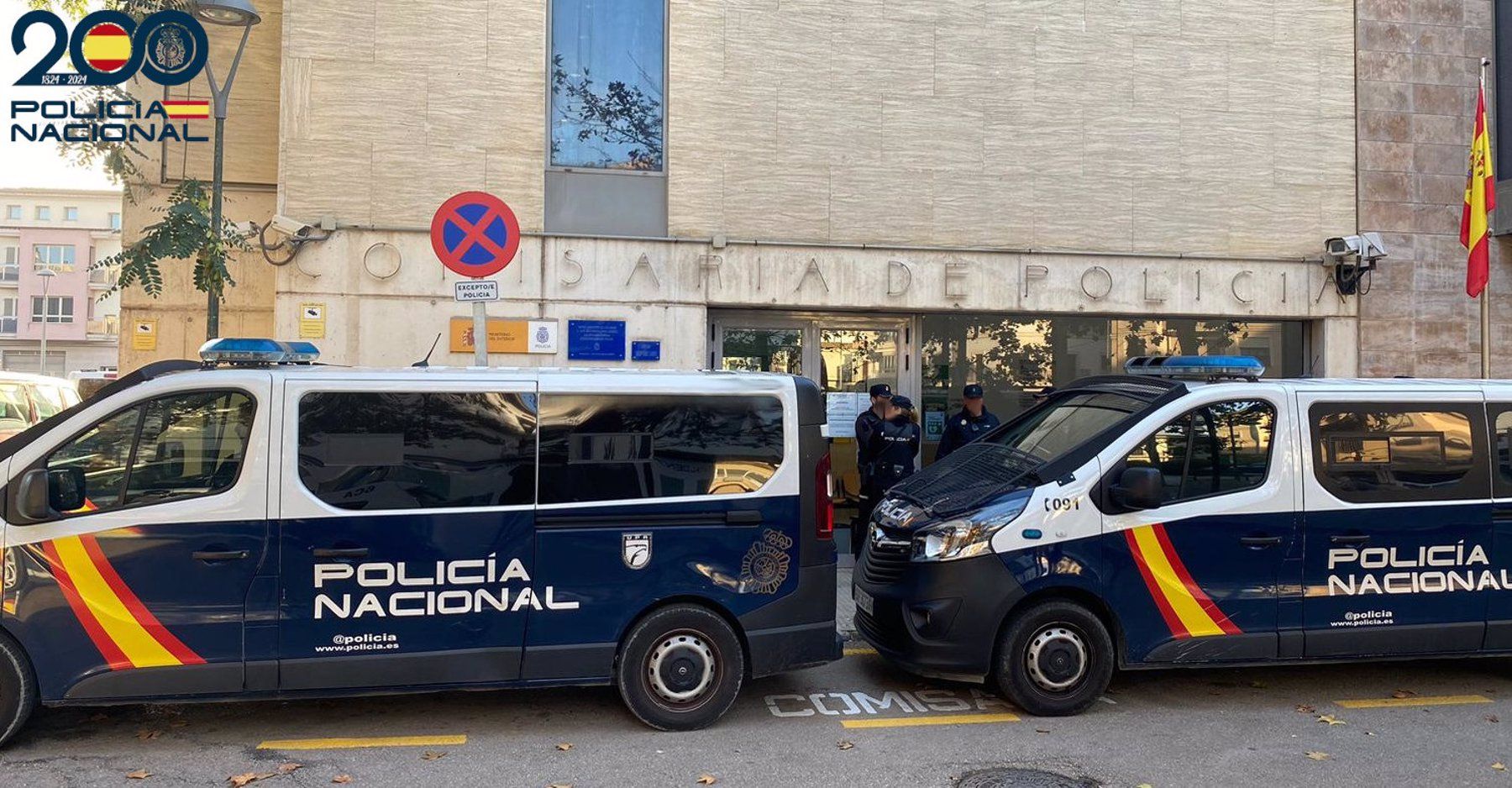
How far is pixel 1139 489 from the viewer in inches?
218

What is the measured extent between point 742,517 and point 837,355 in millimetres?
5751

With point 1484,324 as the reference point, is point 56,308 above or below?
above

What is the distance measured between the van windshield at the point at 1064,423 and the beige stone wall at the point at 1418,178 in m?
6.81

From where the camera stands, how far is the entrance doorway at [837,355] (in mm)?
10836

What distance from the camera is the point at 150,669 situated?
4.82 meters

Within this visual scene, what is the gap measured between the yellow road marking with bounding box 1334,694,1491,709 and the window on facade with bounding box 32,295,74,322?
86587mm

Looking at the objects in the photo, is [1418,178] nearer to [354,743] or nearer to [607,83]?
[607,83]

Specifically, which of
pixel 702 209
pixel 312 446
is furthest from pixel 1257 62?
pixel 312 446

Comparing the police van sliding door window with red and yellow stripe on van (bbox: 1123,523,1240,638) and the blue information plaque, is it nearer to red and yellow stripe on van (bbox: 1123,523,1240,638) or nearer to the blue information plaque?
red and yellow stripe on van (bbox: 1123,523,1240,638)

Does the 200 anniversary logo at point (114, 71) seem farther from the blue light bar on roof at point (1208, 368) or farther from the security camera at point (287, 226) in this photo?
the blue light bar on roof at point (1208, 368)

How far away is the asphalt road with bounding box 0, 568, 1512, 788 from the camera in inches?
187

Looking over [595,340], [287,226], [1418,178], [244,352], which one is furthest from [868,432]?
[1418,178]

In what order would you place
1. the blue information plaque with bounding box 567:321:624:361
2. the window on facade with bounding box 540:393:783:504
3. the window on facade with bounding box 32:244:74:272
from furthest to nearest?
the window on facade with bounding box 32:244:74:272 < the blue information plaque with bounding box 567:321:624:361 < the window on facade with bounding box 540:393:783:504

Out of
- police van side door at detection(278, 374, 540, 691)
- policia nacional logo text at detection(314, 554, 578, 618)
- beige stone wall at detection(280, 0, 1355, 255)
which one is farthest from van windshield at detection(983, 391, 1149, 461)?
beige stone wall at detection(280, 0, 1355, 255)
